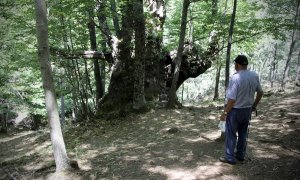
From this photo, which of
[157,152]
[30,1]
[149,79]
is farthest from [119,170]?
[30,1]

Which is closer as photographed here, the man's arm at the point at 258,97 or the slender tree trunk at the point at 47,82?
the man's arm at the point at 258,97

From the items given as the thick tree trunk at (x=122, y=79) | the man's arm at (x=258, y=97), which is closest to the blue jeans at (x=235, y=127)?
the man's arm at (x=258, y=97)

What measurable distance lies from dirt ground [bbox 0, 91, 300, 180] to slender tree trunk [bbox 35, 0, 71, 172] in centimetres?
59

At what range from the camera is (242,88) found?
16.4 feet

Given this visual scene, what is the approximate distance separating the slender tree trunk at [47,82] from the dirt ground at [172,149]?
0.59m

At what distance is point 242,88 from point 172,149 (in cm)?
260

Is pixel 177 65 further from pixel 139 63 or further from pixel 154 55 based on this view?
pixel 154 55

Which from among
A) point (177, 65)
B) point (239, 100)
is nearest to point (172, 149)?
point (239, 100)

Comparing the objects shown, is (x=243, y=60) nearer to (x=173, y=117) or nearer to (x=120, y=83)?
(x=173, y=117)

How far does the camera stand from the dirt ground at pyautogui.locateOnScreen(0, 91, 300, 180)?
525cm

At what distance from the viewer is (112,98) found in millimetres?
12523

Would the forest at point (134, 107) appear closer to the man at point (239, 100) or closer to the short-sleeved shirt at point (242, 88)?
the man at point (239, 100)

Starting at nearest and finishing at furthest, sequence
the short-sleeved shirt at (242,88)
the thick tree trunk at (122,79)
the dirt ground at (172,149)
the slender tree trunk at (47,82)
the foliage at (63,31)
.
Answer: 1. the short-sleeved shirt at (242,88)
2. the dirt ground at (172,149)
3. the slender tree trunk at (47,82)
4. the foliage at (63,31)
5. the thick tree trunk at (122,79)

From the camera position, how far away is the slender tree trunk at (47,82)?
17.7 ft
